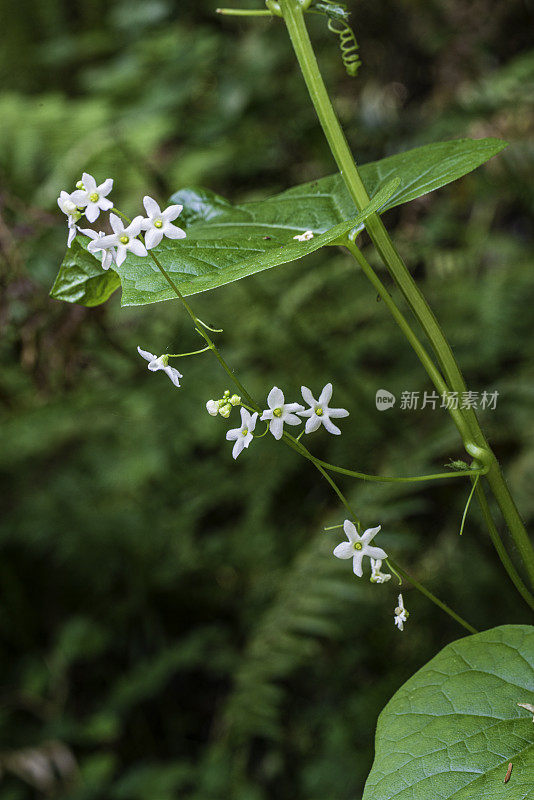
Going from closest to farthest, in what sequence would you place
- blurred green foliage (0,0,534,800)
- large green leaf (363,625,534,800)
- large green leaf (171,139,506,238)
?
large green leaf (363,625,534,800) → large green leaf (171,139,506,238) → blurred green foliage (0,0,534,800)

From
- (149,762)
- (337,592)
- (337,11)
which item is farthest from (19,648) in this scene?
(337,11)

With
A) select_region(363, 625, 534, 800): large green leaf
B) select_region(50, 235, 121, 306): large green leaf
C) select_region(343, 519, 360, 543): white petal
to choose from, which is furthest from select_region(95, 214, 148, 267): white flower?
→ select_region(363, 625, 534, 800): large green leaf

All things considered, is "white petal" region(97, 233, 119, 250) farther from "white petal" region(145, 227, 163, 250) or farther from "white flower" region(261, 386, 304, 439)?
"white flower" region(261, 386, 304, 439)

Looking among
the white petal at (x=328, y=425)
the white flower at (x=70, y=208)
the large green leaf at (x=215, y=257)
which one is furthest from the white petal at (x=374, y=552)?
the white flower at (x=70, y=208)

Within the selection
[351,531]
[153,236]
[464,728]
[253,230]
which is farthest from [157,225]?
[464,728]

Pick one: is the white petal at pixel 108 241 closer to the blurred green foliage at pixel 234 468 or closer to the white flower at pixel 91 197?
the white flower at pixel 91 197

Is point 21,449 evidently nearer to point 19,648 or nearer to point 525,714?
point 19,648
